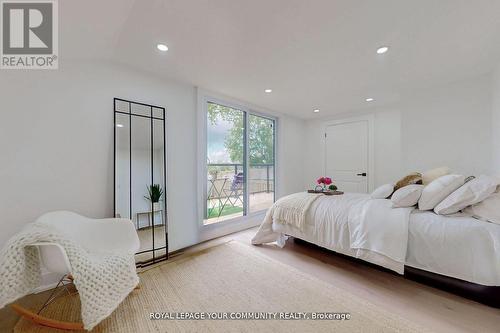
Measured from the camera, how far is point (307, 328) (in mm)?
1354

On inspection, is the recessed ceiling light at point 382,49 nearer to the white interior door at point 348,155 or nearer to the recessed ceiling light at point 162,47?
the recessed ceiling light at point 162,47

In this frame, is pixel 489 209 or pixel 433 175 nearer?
pixel 489 209

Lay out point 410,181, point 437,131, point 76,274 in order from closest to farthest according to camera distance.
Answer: point 76,274, point 410,181, point 437,131

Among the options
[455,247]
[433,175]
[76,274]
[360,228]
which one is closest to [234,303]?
[76,274]

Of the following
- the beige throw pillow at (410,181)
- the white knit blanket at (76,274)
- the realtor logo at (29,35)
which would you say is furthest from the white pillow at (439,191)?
the realtor logo at (29,35)

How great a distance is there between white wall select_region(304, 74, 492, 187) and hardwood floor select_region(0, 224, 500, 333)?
1.91 meters

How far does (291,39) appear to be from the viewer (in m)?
1.70

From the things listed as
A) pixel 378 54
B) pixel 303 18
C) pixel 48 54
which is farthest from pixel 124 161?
pixel 378 54

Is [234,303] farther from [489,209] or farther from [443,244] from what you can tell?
[489,209]

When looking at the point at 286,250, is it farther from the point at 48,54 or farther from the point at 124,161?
the point at 48,54

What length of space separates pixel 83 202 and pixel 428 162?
14.6 ft

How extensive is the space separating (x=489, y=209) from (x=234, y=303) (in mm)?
2145

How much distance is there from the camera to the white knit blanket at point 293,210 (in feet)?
7.76

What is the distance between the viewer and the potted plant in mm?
2345
